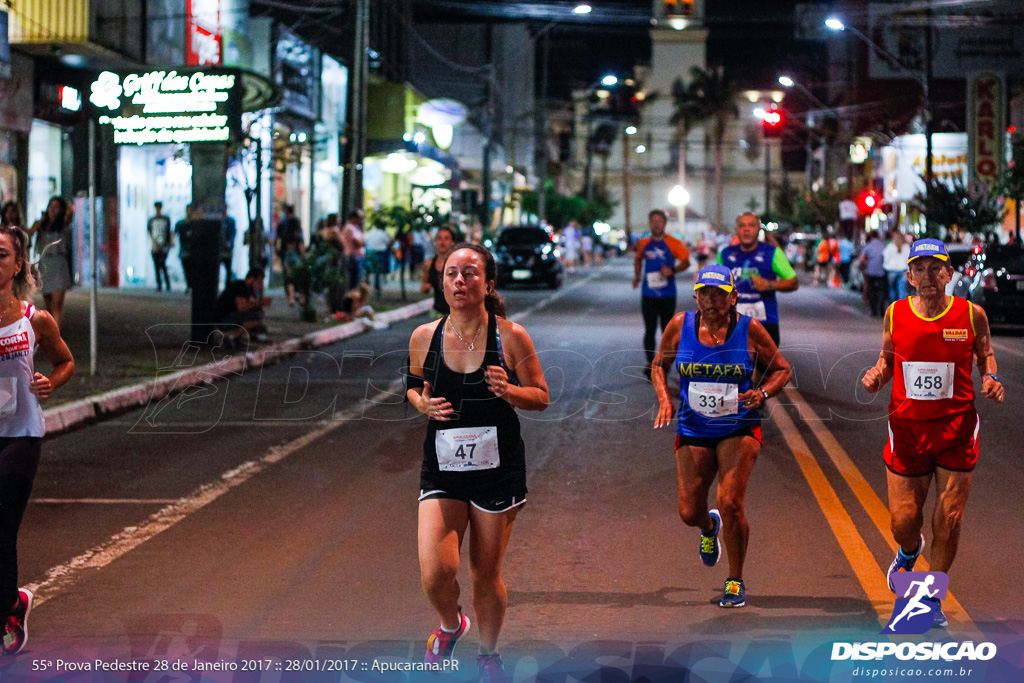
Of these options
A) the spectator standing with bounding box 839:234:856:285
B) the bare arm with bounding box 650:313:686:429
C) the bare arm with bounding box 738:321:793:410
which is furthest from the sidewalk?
the spectator standing with bounding box 839:234:856:285

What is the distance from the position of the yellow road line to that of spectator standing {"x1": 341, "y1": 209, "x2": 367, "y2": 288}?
45.9 feet

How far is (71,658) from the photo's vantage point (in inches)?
214

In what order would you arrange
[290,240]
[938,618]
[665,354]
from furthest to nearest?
[290,240]
[665,354]
[938,618]

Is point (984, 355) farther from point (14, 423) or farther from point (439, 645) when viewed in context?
point (14, 423)

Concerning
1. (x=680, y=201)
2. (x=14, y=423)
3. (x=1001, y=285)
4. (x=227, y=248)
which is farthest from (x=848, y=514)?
(x=680, y=201)

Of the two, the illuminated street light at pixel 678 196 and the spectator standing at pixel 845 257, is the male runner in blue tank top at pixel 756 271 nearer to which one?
the spectator standing at pixel 845 257

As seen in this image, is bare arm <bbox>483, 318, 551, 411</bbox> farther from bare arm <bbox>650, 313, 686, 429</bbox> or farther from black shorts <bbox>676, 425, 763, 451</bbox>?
black shorts <bbox>676, 425, 763, 451</bbox>

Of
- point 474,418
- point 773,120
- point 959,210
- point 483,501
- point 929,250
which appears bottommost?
point 483,501

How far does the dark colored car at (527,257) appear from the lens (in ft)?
130

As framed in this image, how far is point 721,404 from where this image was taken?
649cm

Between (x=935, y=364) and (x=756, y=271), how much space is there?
6.20 m

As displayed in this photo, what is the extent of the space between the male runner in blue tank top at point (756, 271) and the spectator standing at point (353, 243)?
13.1 meters

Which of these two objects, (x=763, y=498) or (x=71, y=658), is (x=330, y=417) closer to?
(x=763, y=498)

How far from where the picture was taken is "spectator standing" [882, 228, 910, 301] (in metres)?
27.2
